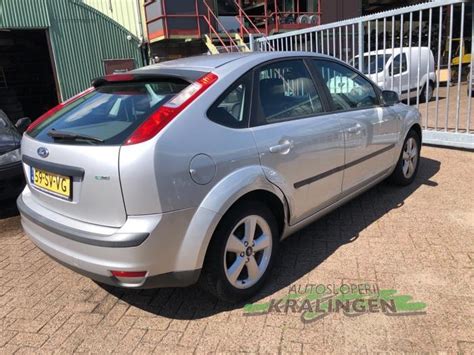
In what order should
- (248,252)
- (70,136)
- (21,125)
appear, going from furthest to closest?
(21,125), (248,252), (70,136)

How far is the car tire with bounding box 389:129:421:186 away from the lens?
4754mm

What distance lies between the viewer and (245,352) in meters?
2.43

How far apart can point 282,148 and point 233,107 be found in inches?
18.3

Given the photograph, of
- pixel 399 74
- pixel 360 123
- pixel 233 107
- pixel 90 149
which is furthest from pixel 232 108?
pixel 399 74

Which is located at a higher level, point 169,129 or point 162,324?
point 169,129

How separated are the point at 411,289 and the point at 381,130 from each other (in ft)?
5.65

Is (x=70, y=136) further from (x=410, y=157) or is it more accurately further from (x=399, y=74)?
(x=399, y=74)

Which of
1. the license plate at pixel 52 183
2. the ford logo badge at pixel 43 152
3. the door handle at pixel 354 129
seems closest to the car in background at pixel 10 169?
the license plate at pixel 52 183

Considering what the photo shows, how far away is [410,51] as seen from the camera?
669cm

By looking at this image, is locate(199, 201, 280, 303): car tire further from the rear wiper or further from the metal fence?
the metal fence

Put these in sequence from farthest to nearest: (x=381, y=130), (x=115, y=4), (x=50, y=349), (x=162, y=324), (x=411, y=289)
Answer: (x=115, y=4), (x=381, y=130), (x=411, y=289), (x=162, y=324), (x=50, y=349)

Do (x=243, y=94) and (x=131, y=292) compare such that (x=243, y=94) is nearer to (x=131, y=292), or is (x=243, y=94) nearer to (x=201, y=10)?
(x=131, y=292)

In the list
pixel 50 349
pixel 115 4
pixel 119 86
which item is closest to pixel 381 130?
pixel 119 86

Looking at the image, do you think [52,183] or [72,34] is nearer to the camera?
[52,183]
